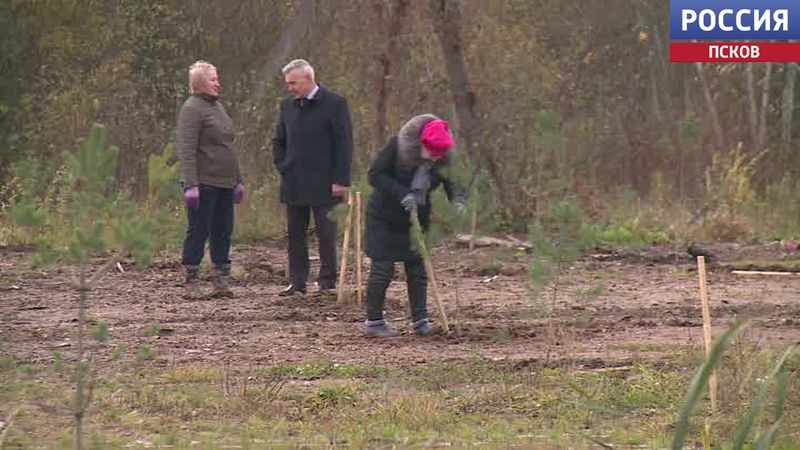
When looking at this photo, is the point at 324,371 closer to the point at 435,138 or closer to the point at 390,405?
the point at 390,405

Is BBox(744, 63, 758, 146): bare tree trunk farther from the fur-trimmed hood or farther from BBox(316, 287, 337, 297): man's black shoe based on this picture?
the fur-trimmed hood

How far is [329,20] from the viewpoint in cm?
2292

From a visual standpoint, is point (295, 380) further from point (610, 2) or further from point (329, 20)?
point (610, 2)

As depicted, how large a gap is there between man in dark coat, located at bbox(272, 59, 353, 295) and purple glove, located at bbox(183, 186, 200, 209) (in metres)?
0.64

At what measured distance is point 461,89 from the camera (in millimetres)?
19188

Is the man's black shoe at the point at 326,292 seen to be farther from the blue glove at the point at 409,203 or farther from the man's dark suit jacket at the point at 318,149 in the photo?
the blue glove at the point at 409,203

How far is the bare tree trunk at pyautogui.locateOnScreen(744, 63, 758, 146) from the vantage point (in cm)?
2411

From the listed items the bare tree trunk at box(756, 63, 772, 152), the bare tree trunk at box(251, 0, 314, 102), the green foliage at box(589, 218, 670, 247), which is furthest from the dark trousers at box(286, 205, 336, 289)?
the bare tree trunk at box(756, 63, 772, 152)

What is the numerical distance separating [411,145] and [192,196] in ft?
8.70

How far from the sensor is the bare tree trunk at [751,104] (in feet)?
79.1

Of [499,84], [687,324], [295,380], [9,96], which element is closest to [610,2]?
[499,84]

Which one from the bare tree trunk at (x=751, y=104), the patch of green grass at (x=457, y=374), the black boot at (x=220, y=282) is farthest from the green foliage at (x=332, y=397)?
the bare tree trunk at (x=751, y=104)

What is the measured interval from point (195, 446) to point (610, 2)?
2424 cm

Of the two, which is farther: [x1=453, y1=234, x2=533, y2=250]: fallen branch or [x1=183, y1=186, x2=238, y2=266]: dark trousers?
[x1=453, y1=234, x2=533, y2=250]: fallen branch
